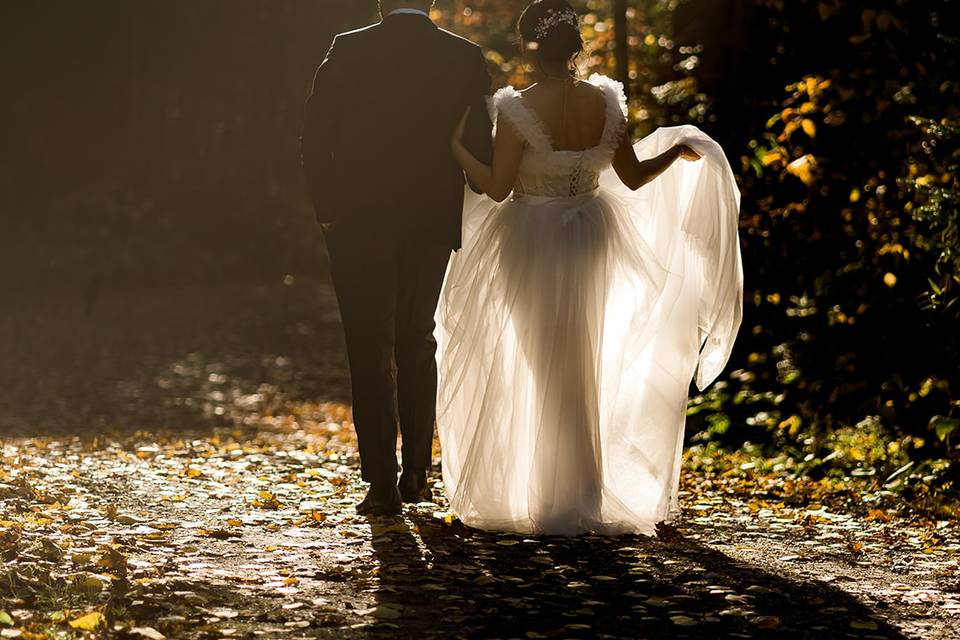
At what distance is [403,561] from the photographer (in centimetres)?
500

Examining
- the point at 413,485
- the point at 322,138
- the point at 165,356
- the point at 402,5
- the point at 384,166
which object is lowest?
the point at 165,356

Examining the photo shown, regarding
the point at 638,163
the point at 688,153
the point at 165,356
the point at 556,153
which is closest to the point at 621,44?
the point at 688,153

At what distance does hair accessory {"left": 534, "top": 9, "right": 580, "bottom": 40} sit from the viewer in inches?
220

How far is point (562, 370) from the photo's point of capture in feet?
18.6

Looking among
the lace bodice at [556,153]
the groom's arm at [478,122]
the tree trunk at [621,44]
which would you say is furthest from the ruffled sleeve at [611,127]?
the tree trunk at [621,44]

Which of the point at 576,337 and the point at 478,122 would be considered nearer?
the point at 576,337

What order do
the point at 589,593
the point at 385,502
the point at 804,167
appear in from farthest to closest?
the point at 804,167 < the point at 385,502 < the point at 589,593

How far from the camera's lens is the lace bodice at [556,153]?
5.61m

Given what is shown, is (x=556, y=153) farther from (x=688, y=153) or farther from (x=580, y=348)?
(x=580, y=348)

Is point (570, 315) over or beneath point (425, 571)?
over

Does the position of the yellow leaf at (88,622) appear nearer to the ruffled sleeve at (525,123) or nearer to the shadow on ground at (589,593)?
the shadow on ground at (589,593)

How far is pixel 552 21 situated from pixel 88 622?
10.3ft

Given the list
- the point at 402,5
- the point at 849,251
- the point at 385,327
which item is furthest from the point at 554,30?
the point at 849,251

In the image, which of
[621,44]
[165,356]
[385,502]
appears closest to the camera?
[385,502]
